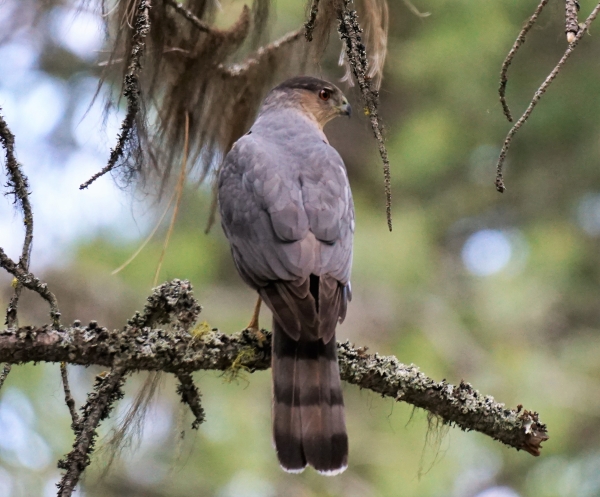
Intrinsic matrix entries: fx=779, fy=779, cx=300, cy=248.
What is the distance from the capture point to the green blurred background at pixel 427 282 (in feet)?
15.7

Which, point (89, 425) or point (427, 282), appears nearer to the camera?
point (89, 425)

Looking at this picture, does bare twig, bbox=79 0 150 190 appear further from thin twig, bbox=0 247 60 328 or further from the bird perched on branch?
the bird perched on branch

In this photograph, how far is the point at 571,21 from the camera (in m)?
1.80

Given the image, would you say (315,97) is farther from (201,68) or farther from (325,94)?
(201,68)

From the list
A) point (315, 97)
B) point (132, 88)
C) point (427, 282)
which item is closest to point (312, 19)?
point (132, 88)

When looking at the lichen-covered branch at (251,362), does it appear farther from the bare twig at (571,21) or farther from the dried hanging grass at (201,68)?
the bare twig at (571,21)

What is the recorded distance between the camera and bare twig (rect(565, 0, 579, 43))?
1.77m

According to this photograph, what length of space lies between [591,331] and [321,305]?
4.21m

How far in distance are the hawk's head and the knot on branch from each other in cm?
132

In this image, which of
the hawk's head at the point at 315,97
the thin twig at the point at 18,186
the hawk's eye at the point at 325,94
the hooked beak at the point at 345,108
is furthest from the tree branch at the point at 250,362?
the hooked beak at the point at 345,108

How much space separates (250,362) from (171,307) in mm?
360

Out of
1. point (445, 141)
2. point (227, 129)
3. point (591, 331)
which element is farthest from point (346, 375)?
point (591, 331)

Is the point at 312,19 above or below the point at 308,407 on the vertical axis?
above

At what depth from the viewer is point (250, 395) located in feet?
16.9
